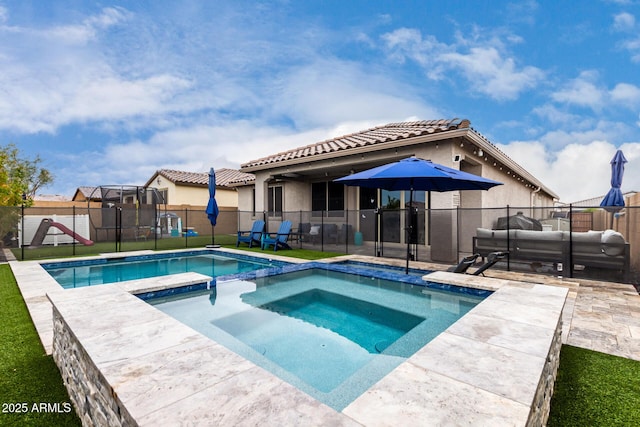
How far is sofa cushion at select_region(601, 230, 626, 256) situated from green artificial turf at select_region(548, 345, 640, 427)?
411cm

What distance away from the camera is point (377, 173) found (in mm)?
5430

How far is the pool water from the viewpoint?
2.92 metres

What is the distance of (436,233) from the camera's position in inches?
327

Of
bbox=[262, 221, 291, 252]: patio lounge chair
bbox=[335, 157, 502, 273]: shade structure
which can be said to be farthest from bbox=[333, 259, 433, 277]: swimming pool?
bbox=[262, 221, 291, 252]: patio lounge chair

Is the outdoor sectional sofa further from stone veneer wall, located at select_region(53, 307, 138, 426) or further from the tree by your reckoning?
the tree

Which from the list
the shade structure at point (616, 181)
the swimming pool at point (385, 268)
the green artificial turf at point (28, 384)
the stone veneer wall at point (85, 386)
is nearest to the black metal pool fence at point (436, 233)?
the shade structure at point (616, 181)

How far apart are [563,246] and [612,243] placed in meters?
0.74

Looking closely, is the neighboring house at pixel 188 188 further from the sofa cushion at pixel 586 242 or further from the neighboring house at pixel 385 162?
the sofa cushion at pixel 586 242

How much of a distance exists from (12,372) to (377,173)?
16.2 ft

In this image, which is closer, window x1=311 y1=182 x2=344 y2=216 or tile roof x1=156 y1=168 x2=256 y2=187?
window x1=311 y1=182 x2=344 y2=216

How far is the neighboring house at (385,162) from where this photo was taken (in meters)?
8.09

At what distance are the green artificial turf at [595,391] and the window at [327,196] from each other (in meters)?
9.83

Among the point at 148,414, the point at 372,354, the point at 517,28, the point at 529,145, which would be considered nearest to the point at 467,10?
the point at 517,28

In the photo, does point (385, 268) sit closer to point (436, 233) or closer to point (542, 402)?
point (436, 233)
